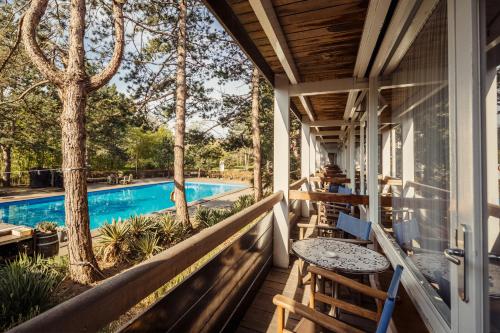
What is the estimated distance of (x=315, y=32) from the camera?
2107 mm

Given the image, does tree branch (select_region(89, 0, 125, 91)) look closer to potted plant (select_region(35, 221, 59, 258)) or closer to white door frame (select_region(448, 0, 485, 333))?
potted plant (select_region(35, 221, 59, 258))

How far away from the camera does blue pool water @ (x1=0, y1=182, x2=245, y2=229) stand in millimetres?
10422

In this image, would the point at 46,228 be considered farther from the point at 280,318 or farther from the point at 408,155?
the point at 408,155

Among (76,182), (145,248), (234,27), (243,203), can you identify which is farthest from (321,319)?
(243,203)

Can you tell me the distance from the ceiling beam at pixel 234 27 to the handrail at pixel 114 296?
1511 mm

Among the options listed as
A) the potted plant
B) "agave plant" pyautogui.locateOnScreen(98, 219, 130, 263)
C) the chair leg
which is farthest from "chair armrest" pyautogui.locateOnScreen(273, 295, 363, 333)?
the potted plant

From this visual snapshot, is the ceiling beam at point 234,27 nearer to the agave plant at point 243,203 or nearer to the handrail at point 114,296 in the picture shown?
the handrail at point 114,296

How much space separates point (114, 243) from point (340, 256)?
16.9 ft

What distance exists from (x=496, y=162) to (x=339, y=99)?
4122mm

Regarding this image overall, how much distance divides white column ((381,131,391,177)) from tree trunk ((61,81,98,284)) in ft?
Answer: 15.1

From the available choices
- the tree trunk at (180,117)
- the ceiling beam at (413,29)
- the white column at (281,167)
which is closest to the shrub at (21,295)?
the white column at (281,167)

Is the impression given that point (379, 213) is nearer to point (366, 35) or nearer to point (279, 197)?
point (279, 197)

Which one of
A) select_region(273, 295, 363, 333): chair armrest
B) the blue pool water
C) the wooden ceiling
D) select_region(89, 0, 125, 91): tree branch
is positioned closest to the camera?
select_region(273, 295, 363, 333): chair armrest

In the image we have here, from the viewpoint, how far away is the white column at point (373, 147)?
284 cm
